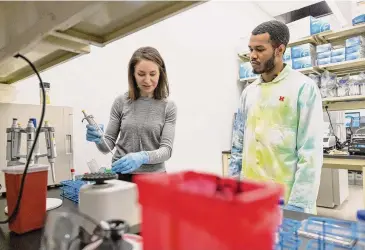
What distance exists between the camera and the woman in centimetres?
123

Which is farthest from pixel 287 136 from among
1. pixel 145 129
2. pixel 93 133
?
pixel 93 133

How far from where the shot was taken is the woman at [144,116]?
1228 mm

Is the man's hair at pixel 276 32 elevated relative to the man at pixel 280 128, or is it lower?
elevated

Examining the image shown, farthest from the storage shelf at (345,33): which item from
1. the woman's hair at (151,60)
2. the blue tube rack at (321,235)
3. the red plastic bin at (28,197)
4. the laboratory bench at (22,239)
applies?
the red plastic bin at (28,197)

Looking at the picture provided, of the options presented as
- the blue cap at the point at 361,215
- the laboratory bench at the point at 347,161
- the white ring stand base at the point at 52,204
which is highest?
the blue cap at the point at 361,215

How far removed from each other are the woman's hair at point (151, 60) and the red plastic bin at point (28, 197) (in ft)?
2.28

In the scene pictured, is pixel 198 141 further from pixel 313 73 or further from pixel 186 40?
pixel 313 73

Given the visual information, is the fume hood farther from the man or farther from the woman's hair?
the man

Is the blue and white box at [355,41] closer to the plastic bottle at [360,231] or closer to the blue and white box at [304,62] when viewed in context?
the blue and white box at [304,62]

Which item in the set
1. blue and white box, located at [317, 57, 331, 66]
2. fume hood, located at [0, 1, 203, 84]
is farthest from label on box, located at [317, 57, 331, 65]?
fume hood, located at [0, 1, 203, 84]

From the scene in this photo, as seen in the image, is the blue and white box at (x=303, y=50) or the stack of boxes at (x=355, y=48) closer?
the stack of boxes at (x=355, y=48)

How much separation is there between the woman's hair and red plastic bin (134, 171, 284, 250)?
1025 mm

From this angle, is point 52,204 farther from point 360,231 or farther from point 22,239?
point 360,231

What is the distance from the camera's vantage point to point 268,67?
1265 mm
